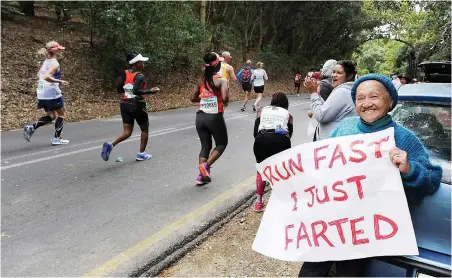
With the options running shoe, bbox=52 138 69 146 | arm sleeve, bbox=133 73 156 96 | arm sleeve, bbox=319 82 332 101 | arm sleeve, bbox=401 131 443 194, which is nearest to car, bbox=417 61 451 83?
arm sleeve, bbox=319 82 332 101

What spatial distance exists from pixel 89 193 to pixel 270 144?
8.44ft

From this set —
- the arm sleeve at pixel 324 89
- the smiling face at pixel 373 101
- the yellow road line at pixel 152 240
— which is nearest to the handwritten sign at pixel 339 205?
the smiling face at pixel 373 101

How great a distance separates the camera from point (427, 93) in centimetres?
281

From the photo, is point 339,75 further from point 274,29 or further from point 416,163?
point 274,29

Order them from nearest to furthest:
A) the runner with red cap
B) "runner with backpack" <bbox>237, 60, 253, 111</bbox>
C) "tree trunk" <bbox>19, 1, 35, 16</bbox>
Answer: the runner with red cap
"runner with backpack" <bbox>237, 60, 253, 111</bbox>
"tree trunk" <bbox>19, 1, 35, 16</bbox>

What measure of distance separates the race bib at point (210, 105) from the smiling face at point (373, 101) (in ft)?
10.6

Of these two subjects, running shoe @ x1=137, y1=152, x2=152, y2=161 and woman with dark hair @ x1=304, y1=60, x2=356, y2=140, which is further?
running shoe @ x1=137, y1=152, x2=152, y2=161

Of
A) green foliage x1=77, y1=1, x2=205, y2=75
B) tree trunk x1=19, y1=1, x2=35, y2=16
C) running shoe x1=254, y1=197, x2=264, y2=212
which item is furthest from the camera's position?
tree trunk x1=19, y1=1, x2=35, y2=16

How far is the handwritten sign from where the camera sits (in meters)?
2.02

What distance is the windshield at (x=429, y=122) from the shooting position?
2.62 metres

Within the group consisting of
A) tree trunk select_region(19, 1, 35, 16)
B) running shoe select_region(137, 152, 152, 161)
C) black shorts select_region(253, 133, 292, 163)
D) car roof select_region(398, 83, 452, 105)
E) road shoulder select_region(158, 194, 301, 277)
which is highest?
tree trunk select_region(19, 1, 35, 16)

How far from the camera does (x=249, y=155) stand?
24.6 feet

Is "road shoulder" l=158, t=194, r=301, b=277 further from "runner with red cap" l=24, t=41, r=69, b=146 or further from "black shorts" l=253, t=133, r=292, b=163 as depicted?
"runner with red cap" l=24, t=41, r=69, b=146

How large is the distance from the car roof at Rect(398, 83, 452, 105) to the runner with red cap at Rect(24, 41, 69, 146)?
6.42 metres
